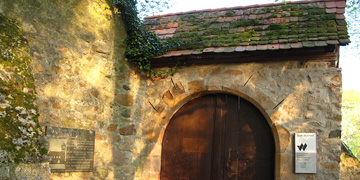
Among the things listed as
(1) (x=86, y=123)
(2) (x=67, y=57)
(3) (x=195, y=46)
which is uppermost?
(3) (x=195, y=46)

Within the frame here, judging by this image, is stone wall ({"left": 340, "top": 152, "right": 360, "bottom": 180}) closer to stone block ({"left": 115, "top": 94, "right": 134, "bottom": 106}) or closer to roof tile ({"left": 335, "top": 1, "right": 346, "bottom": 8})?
roof tile ({"left": 335, "top": 1, "right": 346, "bottom": 8})

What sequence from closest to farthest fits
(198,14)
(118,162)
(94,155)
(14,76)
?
1. (14,76)
2. (94,155)
3. (118,162)
4. (198,14)

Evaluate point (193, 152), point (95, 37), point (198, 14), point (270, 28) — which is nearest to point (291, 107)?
point (270, 28)

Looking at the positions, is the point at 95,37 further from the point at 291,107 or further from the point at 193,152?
the point at 291,107

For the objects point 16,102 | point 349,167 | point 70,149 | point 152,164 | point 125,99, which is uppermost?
point 125,99

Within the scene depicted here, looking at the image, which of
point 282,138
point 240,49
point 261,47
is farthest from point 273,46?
point 282,138

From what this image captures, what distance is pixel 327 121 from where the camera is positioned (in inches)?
200

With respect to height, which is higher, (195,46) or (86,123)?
(195,46)

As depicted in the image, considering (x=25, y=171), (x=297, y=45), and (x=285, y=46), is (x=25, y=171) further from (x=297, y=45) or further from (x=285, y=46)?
(x=297, y=45)

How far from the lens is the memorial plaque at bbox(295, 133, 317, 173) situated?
5012mm

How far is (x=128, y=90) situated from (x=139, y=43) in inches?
32.1

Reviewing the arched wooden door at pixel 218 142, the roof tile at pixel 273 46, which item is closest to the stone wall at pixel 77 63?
the arched wooden door at pixel 218 142

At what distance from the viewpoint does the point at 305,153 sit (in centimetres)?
506

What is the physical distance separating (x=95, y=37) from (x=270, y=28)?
9.19 ft
